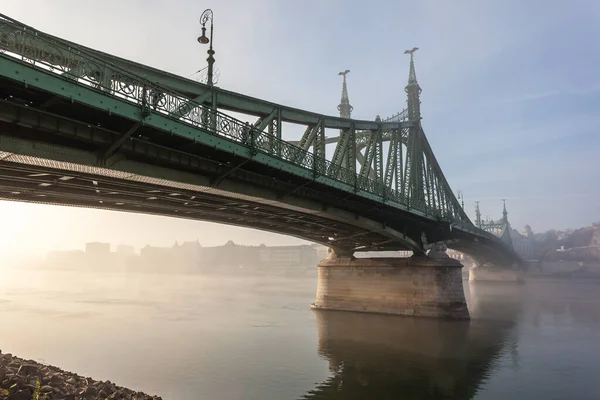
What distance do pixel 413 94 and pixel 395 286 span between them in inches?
1199

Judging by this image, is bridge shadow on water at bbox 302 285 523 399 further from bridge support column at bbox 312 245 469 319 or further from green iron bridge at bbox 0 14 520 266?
green iron bridge at bbox 0 14 520 266

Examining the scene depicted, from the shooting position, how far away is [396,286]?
43.7 m

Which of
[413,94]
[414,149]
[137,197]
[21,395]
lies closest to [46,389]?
[21,395]

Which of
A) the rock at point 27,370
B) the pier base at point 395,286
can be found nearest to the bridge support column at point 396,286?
the pier base at point 395,286

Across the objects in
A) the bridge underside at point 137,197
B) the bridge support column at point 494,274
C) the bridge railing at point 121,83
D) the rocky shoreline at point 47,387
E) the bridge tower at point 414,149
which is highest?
the bridge tower at point 414,149

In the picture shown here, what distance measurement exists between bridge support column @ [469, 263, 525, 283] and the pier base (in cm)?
8513

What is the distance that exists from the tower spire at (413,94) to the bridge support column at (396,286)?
2235 cm

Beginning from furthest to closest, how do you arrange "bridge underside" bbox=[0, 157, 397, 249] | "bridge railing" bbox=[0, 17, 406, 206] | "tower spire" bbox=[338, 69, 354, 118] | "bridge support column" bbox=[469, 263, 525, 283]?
"bridge support column" bbox=[469, 263, 525, 283]
"tower spire" bbox=[338, 69, 354, 118]
"bridge underside" bbox=[0, 157, 397, 249]
"bridge railing" bbox=[0, 17, 406, 206]

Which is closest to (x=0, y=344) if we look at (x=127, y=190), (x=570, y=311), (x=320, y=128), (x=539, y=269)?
(x=127, y=190)

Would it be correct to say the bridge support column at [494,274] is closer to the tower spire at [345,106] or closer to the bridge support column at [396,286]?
the tower spire at [345,106]

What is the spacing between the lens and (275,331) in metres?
34.6

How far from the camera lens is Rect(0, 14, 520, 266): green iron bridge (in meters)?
12.5

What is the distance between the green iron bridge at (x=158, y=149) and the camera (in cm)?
1247

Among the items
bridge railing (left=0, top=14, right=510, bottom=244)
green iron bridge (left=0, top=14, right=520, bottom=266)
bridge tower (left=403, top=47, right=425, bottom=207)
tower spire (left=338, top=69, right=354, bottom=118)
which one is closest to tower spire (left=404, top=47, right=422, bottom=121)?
bridge tower (left=403, top=47, right=425, bottom=207)
